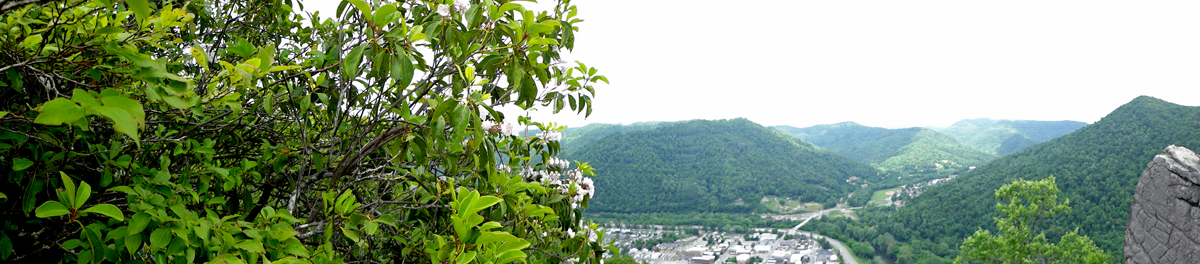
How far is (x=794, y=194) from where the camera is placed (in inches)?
1950

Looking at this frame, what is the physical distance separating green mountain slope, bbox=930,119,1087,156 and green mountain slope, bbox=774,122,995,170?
10424mm

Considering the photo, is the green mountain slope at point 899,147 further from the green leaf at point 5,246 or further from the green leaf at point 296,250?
the green leaf at point 5,246

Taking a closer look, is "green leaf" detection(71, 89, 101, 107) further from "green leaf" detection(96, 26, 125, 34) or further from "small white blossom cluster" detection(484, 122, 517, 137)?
"small white blossom cluster" detection(484, 122, 517, 137)

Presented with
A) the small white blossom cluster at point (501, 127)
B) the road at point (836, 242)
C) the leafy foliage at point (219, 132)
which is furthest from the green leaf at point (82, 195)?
the road at point (836, 242)

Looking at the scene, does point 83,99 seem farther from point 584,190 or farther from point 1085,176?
point 1085,176

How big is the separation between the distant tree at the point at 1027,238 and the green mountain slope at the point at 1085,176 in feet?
26.9

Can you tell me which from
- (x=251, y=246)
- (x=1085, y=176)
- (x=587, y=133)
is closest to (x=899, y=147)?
(x=587, y=133)

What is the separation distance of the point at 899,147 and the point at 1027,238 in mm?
64064

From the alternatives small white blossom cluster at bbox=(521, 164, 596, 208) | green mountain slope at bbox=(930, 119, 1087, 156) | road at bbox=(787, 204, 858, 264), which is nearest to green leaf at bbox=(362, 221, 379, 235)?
small white blossom cluster at bbox=(521, 164, 596, 208)

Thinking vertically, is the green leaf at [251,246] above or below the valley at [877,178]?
above

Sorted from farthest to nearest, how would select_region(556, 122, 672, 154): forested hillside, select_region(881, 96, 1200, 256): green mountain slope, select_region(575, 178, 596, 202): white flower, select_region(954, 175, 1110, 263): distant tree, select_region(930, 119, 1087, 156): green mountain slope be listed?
1. select_region(930, 119, 1087, 156): green mountain slope
2. select_region(556, 122, 672, 154): forested hillside
3. select_region(881, 96, 1200, 256): green mountain slope
4. select_region(954, 175, 1110, 263): distant tree
5. select_region(575, 178, 596, 202): white flower

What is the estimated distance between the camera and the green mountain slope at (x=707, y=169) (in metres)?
45.4

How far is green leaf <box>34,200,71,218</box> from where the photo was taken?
807 millimetres

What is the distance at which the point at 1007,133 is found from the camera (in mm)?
81062
